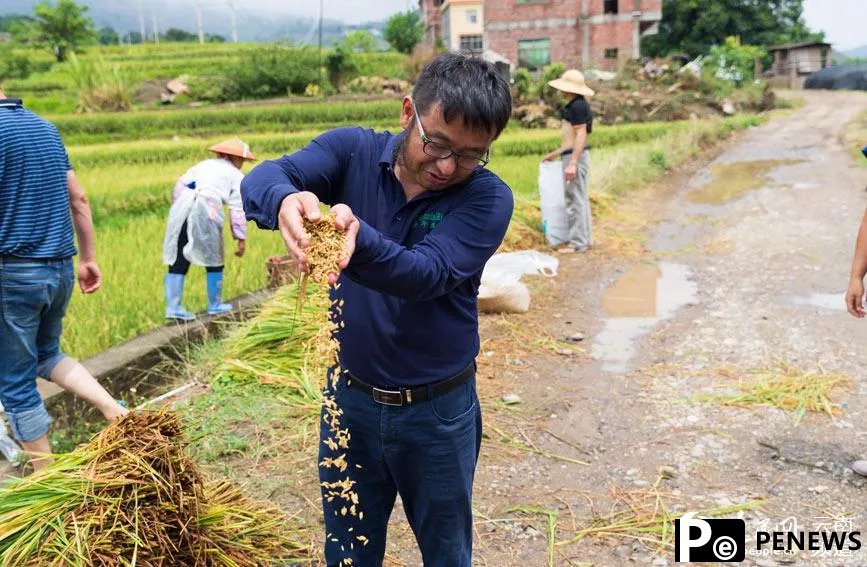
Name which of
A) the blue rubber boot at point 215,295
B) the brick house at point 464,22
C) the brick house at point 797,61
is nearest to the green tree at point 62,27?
the brick house at point 464,22

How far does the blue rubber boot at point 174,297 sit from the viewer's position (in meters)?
4.90

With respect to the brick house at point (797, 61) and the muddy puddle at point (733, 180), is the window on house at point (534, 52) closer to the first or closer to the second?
the brick house at point (797, 61)

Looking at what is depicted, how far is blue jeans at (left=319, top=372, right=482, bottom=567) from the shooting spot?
187 cm

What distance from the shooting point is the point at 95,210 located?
340 inches

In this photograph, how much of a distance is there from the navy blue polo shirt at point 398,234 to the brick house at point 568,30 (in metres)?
30.6

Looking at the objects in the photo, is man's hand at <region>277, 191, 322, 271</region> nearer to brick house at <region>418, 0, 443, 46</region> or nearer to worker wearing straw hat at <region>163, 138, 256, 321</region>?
worker wearing straw hat at <region>163, 138, 256, 321</region>

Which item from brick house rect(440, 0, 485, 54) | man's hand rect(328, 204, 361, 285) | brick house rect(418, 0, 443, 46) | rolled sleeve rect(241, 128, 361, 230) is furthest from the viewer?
brick house rect(418, 0, 443, 46)

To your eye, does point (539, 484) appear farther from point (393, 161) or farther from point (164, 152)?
point (164, 152)

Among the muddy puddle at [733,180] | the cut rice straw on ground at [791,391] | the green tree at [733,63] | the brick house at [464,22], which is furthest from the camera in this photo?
the brick house at [464,22]

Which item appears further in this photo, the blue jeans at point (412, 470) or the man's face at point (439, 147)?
the blue jeans at point (412, 470)

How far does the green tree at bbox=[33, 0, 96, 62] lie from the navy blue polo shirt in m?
40.7

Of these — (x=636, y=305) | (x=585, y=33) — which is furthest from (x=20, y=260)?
(x=585, y=33)

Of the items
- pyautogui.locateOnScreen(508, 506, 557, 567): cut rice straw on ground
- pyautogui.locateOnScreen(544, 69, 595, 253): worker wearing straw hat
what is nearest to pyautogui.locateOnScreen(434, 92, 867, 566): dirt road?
pyautogui.locateOnScreen(508, 506, 557, 567): cut rice straw on ground

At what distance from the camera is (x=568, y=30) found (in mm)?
31609
